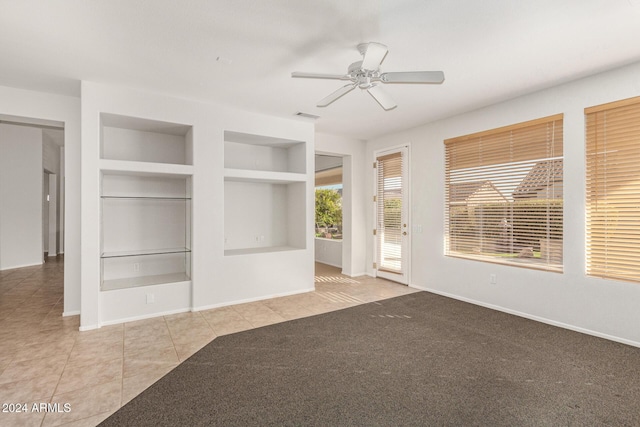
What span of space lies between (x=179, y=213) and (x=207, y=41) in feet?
8.97

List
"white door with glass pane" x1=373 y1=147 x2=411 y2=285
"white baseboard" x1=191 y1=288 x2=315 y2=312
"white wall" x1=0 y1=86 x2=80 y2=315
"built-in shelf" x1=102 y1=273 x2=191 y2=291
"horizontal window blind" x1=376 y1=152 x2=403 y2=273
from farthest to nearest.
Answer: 1. "horizontal window blind" x1=376 y1=152 x2=403 y2=273
2. "white door with glass pane" x1=373 y1=147 x2=411 y2=285
3. "white baseboard" x1=191 y1=288 x2=315 y2=312
4. "built-in shelf" x1=102 y1=273 x2=191 y2=291
5. "white wall" x1=0 y1=86 x2=80 y2=315

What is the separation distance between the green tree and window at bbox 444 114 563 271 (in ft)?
10.2

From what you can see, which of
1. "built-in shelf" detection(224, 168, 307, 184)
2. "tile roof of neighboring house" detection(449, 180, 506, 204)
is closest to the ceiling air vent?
"built-in shelf" detection(224, 168, 307, 184)

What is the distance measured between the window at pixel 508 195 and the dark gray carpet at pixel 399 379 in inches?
39.1

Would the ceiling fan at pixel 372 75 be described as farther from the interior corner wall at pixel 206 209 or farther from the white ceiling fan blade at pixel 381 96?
the interior corner wall at pixel 206 209

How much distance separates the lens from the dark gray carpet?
6.82 ft

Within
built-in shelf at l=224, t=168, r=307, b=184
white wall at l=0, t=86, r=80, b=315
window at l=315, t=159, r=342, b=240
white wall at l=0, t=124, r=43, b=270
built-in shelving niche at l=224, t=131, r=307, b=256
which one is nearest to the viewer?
white wall at l=0, t=86, r=80, b=315

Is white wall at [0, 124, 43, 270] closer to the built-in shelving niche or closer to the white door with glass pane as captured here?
the built-in shelving niche

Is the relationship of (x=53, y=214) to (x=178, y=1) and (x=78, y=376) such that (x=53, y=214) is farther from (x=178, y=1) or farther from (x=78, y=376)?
(x=178, y=1)

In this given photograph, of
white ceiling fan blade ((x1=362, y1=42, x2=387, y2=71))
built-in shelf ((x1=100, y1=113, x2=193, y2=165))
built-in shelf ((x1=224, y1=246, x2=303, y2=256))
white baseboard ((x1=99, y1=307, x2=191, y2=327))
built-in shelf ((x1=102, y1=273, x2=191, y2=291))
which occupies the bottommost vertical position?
white baseboard ((x1=99, y1=307, x2=191, y2=327))

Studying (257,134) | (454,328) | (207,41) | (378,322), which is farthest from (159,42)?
(454,328)

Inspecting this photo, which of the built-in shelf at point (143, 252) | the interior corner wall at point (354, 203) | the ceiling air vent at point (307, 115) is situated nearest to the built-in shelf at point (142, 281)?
the built-in shelf at point (143, 252)

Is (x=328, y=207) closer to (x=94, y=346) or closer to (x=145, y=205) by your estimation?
(x=145, y=205)

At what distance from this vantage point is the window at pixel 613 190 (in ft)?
10.3
